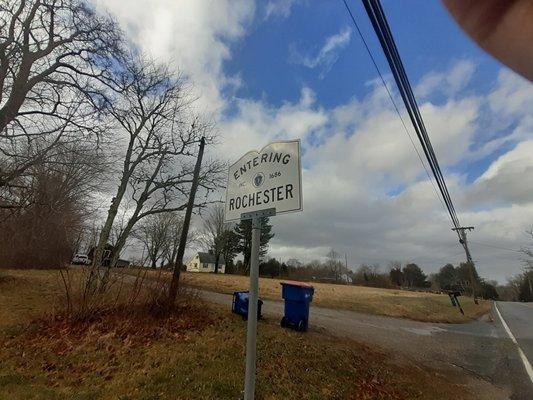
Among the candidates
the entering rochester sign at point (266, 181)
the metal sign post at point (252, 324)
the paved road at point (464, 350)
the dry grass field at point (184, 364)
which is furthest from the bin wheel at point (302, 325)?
the entering rochester sign at point (266, 181)

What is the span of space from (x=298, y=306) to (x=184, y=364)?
15.0 feet

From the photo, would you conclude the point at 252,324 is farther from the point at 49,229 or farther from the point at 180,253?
the point at 49,229

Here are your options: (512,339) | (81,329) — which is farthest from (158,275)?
(512,339)

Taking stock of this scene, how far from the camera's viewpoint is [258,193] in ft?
12.2

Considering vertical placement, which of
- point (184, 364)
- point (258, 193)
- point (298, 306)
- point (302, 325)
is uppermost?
point (258, 193)

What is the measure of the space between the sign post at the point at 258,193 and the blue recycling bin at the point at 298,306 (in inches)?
277

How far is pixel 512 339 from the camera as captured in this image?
1457 centimetres

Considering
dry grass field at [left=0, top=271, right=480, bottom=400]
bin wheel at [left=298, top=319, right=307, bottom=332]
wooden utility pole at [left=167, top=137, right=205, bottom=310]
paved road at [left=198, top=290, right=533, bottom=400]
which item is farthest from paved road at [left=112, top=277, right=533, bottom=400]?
wooden utility pole at [left=167, top=137, right=205, bottom=310]

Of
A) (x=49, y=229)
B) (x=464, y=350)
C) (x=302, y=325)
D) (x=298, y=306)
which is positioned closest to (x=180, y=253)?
(x=298, y=306)

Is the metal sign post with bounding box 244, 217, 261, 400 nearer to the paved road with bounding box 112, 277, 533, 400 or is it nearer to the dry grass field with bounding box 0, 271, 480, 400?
the dry grass field with bounding box 0, 271, 480, 400

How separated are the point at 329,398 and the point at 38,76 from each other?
1487cm

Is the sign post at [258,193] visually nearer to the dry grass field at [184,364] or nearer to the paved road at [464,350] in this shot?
the dry grass field at [184,364]

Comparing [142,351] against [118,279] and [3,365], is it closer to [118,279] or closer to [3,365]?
[3,365]

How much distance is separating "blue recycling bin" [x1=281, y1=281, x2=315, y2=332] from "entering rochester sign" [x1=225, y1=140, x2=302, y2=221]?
23.0 ft
